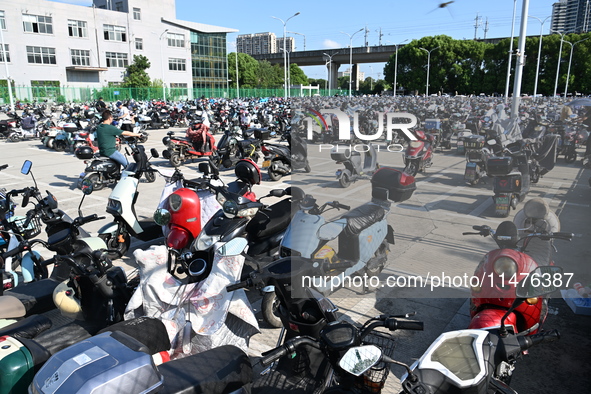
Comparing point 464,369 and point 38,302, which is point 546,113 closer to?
point 464,369

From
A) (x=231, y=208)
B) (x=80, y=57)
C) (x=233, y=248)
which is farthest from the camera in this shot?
(x=80, y=57)

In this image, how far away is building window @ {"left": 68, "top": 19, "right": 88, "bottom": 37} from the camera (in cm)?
4734

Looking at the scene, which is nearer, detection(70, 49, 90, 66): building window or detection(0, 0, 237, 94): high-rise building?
detection(0, 0, 237, 94): high-rise building

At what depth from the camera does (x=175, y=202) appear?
15.3 ft

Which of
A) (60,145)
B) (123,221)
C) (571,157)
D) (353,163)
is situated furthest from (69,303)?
(60,145)

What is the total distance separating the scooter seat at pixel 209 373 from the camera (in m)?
2.22

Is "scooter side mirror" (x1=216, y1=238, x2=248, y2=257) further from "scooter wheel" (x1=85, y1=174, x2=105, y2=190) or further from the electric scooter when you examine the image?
"scooter wheel" (x1=85, y1=174, x2=105, y2=190)

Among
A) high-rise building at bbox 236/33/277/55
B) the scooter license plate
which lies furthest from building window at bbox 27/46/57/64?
high-rise building at bbox 236/33/277/55

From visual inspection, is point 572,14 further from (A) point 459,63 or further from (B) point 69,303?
(B) point 69,303

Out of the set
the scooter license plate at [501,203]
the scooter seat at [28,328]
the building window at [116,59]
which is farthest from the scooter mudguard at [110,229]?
the building window at [116,59]

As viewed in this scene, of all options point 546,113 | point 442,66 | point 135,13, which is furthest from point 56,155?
point 135,13

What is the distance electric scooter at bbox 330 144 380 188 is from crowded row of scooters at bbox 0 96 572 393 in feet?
0.10

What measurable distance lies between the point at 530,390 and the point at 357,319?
140 centimetres

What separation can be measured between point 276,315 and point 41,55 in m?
52.9
